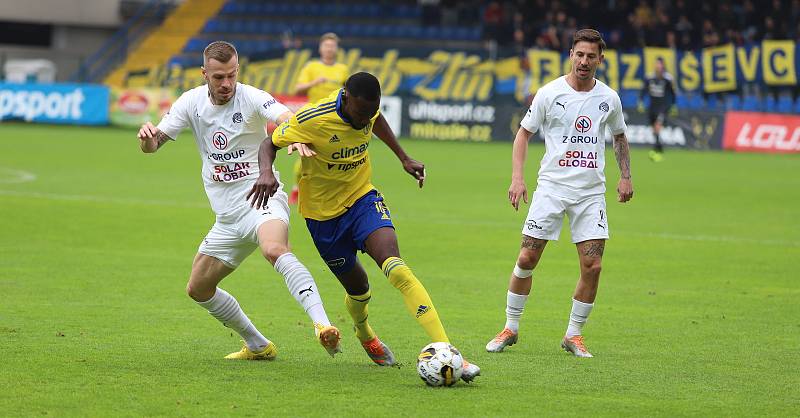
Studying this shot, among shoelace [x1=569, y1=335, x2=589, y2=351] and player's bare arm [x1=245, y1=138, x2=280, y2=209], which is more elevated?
player's bare arm [x1=245, y1=138, x2=280, y2=209]

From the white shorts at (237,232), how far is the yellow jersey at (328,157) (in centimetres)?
20

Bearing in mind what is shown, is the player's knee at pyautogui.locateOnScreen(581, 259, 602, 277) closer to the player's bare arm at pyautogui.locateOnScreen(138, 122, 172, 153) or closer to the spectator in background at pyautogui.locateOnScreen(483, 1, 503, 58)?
the player's bare arm at pyautogui.locateOnScreen(138, 122, 172, 153)

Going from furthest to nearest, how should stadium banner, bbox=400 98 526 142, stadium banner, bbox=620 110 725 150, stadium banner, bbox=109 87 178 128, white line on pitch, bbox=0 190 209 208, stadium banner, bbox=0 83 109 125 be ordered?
stadium banner, bbox=0 83 109 125
stadium banner, bbox=109 87 178 128
stadium banner, bbox=400 98 526 142
stadium banner, bbox=620 110 725 150
white line on pitch, bbox=0 190 209 208

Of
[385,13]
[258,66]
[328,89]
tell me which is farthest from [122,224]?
[385,13]

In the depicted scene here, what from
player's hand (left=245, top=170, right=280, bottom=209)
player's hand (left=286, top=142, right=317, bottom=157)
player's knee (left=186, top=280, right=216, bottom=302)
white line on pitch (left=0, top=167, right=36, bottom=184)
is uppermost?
player's hand (left=286, top=142, right=317, bottom=157)

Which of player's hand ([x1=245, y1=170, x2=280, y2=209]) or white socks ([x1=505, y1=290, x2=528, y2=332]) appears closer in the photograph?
player's hand ([x1=245, y1=170, x2=280, y2=209])

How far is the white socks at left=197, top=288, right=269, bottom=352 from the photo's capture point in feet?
25.3

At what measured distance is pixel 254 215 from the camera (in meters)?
7.47

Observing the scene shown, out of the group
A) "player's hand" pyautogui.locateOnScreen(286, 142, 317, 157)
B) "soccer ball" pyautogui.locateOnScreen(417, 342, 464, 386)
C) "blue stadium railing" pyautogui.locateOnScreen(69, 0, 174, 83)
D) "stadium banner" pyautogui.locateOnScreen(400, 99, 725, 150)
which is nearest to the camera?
"soccer ball" pyautogui.locateOnScreen(417, 342, 464, 386)

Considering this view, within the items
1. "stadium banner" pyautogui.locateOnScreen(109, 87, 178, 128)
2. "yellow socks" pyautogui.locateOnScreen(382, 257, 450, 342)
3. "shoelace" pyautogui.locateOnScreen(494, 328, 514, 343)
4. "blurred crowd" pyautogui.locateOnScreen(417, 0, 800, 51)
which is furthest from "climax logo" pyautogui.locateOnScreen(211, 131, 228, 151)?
"blurred crowd" pyautogui.locateOnScreen(417, 0, 800, 51)

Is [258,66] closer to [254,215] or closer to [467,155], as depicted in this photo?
[467,155]

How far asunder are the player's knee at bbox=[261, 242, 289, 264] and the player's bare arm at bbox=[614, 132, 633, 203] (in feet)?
8.52

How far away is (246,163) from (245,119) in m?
0.28

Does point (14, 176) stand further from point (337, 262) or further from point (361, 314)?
point (337, 262)
